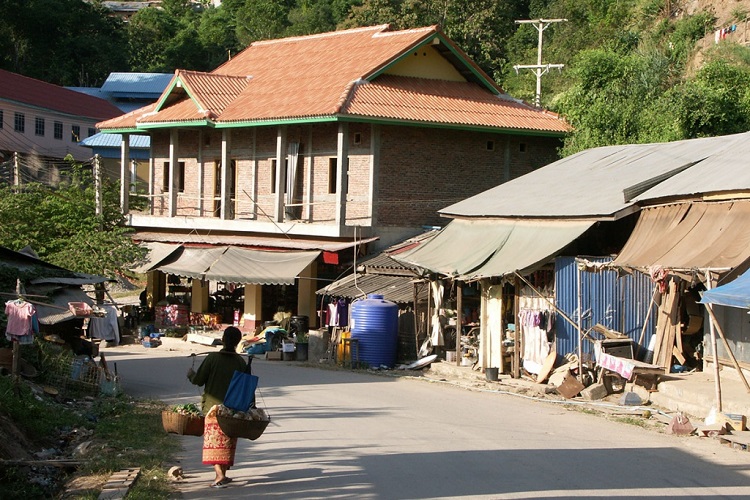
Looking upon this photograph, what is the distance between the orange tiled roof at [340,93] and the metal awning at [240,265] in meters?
3.98

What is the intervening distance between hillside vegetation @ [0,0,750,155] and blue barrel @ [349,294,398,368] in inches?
404

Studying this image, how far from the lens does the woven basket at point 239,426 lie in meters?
10.0

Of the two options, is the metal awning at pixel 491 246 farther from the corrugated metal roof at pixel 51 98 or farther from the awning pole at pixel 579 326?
the corrugated metal roof at pixel 51 98

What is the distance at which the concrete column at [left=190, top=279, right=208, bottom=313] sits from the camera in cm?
3378

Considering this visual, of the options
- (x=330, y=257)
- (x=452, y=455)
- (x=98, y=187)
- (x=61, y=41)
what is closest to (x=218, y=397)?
(x=452, y=455)

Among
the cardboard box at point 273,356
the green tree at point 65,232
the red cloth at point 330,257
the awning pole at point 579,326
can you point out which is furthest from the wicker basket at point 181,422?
the green tree at point 65,232

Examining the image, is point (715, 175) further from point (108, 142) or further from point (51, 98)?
point (51, 98)

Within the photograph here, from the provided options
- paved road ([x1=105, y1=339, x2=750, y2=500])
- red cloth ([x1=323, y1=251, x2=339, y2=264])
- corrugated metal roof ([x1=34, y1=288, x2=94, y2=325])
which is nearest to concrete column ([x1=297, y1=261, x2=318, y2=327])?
red cloth ([x1=323, y1=251, x2=339, y2=264])

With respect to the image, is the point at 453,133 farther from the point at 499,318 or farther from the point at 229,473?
the point at 229,473

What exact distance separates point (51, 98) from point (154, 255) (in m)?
32.5

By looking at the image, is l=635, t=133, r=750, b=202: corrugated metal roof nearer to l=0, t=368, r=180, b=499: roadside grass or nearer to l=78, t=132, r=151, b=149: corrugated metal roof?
l=0, t=368, r=180, b=499: roadside grass

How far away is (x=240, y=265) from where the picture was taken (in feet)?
96.3

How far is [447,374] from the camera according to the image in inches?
897

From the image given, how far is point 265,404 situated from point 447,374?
6861mm
